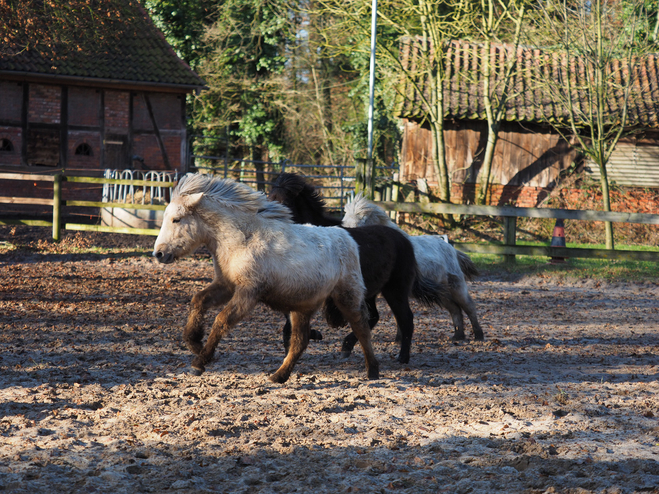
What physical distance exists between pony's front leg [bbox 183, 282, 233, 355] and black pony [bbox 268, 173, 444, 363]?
119cm

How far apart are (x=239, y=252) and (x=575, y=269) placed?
9.89m

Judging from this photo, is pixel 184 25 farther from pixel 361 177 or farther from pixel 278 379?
pixel 278 379

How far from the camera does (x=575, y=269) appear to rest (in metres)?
13.3

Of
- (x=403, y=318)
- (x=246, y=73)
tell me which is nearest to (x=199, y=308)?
(x=403, y=318)

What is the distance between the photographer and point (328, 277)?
5.35 metres

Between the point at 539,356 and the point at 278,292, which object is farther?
the point at 539,356

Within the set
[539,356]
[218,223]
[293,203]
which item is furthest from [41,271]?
[539,356]

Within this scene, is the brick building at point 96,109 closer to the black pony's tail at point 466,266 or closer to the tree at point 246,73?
the tree at point 246,73

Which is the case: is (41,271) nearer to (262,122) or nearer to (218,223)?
(218,223)

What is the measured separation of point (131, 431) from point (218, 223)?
1.60 metres

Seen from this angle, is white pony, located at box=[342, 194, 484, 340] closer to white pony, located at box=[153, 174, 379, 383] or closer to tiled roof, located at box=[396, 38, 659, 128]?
white pony, located at box=[153, 174, 379, 383]

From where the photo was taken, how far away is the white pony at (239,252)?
496 cm

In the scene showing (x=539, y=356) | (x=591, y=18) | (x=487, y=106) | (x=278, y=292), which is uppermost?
(x=591, y=18)

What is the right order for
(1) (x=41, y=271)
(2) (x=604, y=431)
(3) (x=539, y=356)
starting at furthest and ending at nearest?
1. (1) (x=41, y=271)
2. (3) (x=539, y=356)
3. (2) (x=604, y=431)
